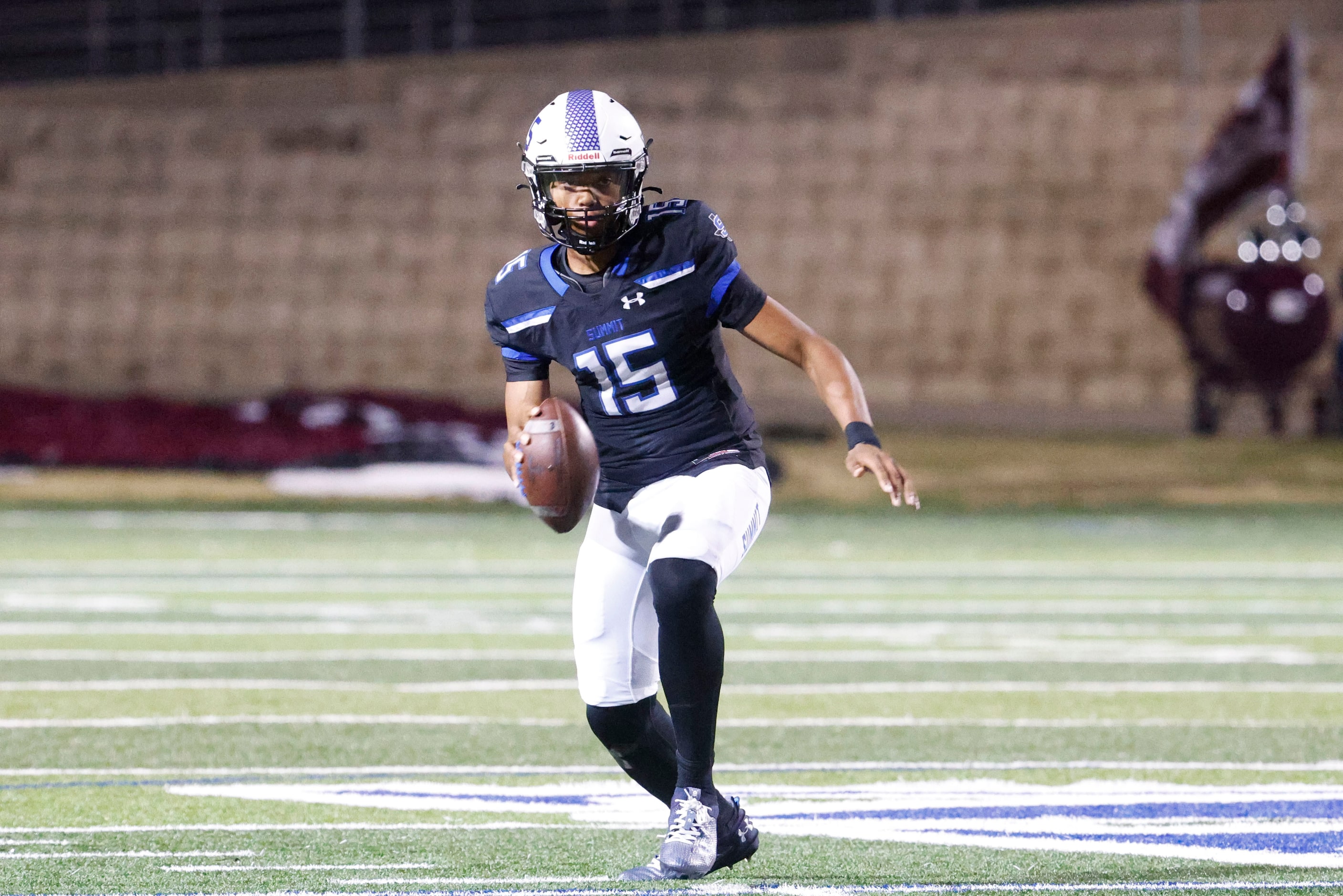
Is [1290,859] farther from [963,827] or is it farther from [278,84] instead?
[278,84]

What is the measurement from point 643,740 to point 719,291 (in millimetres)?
1035

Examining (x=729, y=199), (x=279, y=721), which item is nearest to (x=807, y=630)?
(x=279, y=721)

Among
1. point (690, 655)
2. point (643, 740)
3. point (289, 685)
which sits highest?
point (690, 655)

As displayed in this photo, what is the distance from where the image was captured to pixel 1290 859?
4879 mm

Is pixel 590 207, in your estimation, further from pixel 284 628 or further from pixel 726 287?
pixel 284 628

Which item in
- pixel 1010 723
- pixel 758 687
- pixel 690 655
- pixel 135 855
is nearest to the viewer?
pixel 690 655

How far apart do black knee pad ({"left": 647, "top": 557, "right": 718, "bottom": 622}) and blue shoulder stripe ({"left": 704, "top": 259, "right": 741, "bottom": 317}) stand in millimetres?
607

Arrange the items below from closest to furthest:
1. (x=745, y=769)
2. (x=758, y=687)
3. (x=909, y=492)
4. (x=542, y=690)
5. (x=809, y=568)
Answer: (x=909, y=492) → (x=745, y=769) → (x=542, y=690) → (x=758, y=687) → (x=809, y=568)

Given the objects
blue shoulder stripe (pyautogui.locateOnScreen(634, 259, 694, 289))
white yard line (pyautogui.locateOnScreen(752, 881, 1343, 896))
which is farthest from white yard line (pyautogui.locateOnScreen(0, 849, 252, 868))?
blue shoulder stripe (pyautogui.locateOnScreen(634, 259, 694, 289))

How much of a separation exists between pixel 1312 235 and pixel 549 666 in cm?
1109

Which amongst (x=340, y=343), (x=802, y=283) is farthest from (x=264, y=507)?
(x=802, y=283)

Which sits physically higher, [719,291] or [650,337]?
[719,291]

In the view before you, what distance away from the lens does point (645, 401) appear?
485cm

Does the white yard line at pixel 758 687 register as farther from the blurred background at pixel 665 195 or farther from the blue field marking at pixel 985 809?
the blurred background at pixel 665 195
